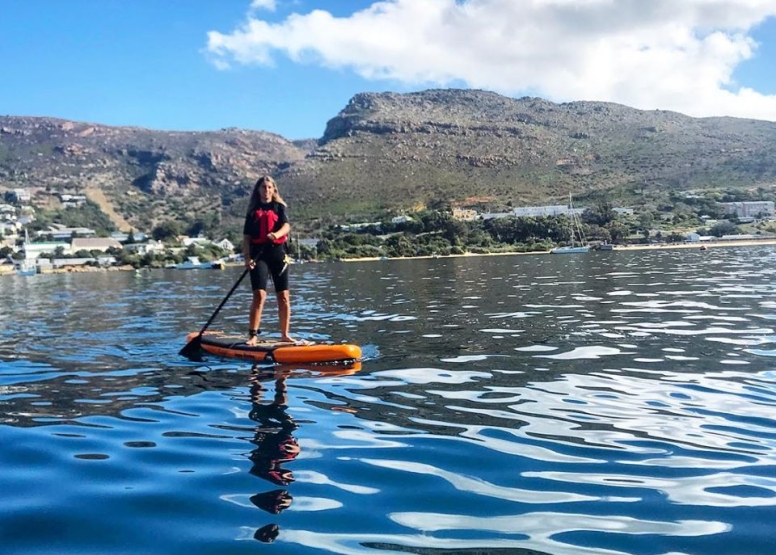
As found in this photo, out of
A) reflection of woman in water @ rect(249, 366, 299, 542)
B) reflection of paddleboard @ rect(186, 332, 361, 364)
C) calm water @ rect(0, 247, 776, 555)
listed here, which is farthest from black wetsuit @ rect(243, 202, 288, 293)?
reflection of woman in water @ rect(249, 366, 299, 542)

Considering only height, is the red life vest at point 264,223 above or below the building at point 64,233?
below

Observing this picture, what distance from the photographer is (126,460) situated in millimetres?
4691

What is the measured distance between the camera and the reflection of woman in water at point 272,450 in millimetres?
3787

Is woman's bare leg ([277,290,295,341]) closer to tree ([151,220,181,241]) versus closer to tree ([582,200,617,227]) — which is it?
tree ([582,200,617,227])

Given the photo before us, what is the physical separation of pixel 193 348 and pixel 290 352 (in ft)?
6.27

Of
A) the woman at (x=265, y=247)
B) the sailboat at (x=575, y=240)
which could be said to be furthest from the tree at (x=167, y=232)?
the woman at (x=265, y=247)

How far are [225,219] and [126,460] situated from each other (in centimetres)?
16984

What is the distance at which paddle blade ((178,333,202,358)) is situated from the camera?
961 centimetres

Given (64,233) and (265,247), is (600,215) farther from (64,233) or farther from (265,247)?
(64,233)

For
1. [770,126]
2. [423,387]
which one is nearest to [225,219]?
[770,126]

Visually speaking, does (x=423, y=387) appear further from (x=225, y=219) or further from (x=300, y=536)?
(x=225, y=219)

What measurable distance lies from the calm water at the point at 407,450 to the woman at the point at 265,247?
111 cm

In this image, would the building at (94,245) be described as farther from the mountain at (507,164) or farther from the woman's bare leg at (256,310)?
the woman's bare leg at (256,310)

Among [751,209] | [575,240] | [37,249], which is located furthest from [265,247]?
[37,249]
